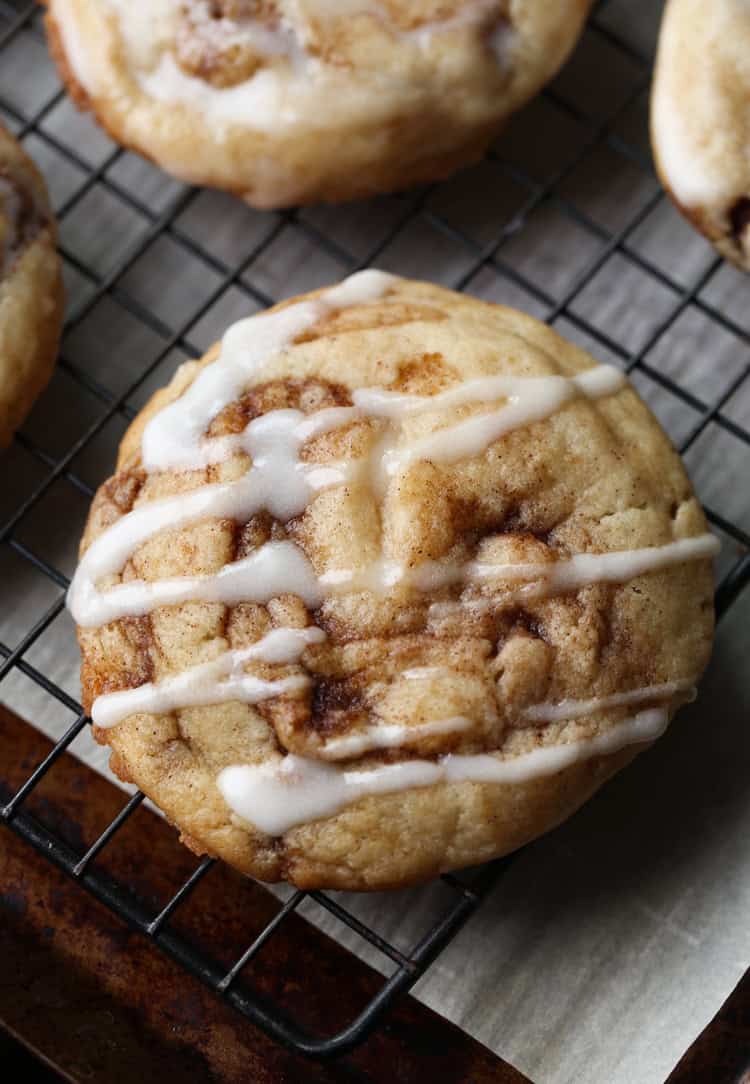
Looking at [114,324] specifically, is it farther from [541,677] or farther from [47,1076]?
[47,1076]

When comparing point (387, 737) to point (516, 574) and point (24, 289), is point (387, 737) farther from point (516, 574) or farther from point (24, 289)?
point (24, 289)

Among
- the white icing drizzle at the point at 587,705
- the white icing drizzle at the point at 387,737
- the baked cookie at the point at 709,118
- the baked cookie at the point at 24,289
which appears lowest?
the baked cookie at the point at 24,289

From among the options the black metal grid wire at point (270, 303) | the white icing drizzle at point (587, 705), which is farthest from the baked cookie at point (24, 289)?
the white icing drizzle at point (587, 705)

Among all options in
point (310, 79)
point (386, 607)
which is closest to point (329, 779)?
point (386, 607)

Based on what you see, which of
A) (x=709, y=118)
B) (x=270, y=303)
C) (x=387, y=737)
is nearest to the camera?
(x=387, y=737)

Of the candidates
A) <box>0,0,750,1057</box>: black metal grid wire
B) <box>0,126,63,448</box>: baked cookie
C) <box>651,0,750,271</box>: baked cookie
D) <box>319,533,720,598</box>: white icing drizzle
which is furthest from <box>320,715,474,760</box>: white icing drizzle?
<box>651,0,750,271</box>: baked cookie

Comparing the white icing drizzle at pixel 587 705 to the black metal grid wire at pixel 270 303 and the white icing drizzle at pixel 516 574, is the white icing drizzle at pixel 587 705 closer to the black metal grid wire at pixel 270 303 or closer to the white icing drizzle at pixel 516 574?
the white icing drizzle at pixel 516 574
